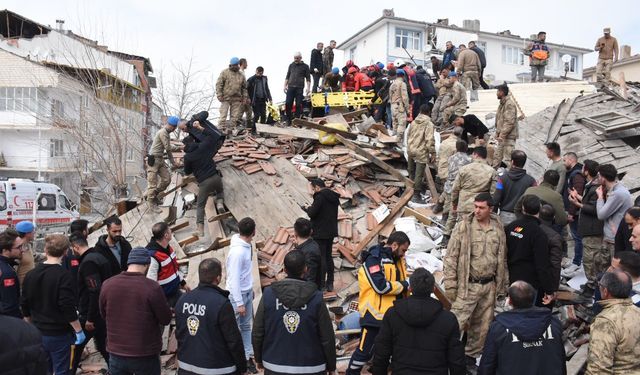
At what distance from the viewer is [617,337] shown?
3.59 m

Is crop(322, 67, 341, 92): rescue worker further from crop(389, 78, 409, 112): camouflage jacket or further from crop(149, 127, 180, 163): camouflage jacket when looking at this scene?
crop(149, 127, 180, 163): camouflage jacket

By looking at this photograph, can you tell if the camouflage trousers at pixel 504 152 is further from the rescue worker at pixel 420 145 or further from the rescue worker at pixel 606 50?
A: the rescue worker at pixel 606 50

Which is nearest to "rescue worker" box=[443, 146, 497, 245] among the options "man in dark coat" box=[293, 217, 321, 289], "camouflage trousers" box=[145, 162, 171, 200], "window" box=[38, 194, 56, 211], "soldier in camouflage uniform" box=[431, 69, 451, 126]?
"man in dark coat" box=[293, 217, 321, 289]

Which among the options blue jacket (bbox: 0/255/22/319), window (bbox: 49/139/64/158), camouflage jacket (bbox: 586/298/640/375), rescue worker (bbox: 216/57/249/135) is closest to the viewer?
camouflage jacket (bbox: 586/298/640/375)

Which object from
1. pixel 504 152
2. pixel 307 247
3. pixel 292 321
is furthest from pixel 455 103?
pixel 292 321

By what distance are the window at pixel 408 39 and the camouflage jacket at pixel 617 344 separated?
40392mm

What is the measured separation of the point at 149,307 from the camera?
14.9ft

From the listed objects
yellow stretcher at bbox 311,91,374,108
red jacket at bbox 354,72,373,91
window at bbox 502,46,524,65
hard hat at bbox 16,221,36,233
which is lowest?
hard hat at bbox 16,221,36,233

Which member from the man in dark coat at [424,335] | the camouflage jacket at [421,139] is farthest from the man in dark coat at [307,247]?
the camouflage jacket at [421,139]

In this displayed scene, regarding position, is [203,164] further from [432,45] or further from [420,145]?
→ [432,45]

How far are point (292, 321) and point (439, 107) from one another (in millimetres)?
11002

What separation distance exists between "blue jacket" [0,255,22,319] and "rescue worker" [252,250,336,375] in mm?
2986

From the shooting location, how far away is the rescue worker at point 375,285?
5000 millimetres

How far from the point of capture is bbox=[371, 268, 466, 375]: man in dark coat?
3.89 meters
